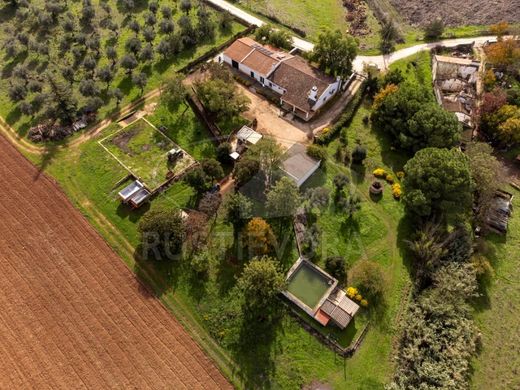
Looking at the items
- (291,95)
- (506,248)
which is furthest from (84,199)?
(506,248)

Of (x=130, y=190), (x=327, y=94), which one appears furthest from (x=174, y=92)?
(x=327, y=94)

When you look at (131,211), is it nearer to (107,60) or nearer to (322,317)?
(322,317)

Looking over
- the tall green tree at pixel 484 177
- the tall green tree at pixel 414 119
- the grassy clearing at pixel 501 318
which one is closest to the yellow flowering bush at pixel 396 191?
the tall green tree at pixel 414 119

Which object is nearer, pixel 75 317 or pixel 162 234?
pixel 75 317

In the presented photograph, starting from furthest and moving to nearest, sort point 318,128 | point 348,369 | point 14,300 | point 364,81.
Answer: point 364,81, point 318,128, point 14,300, point 348,369

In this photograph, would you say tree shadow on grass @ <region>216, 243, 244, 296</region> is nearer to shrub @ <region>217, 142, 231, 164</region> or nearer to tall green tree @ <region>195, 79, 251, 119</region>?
shrub @ <region>217, 142, 231, 164</region>

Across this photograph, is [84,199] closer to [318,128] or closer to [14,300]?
[14,300]

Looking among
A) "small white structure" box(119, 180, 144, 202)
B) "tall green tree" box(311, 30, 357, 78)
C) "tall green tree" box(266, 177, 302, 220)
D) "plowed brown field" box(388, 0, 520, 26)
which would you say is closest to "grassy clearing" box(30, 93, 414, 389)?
"small white structure" box(119, 180, 144, 202)

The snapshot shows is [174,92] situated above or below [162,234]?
above
